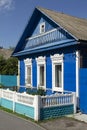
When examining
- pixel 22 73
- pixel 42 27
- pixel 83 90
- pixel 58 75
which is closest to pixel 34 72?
pixel 22 73

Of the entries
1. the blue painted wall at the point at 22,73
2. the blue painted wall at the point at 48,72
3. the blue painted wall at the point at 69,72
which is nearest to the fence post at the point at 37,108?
the blue painted wall at the point at 69,72

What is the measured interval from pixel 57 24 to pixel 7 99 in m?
4.66

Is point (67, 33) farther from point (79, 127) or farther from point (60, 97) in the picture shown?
point (79, 127)

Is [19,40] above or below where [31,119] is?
above

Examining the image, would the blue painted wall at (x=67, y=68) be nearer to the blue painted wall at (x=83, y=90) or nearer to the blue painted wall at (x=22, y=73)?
the blue painted wall at (x=83, y=90)

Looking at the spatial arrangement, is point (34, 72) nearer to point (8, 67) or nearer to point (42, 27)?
point (42, 27)

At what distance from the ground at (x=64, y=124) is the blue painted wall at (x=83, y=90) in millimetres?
1147

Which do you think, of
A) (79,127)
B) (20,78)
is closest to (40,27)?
(20,78)

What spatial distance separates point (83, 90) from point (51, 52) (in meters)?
3.90

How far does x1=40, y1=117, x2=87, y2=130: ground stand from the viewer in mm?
9344

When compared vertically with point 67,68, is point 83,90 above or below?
below

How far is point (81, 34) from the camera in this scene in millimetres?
12703

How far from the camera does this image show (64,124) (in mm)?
9891

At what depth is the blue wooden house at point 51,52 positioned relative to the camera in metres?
12.6
